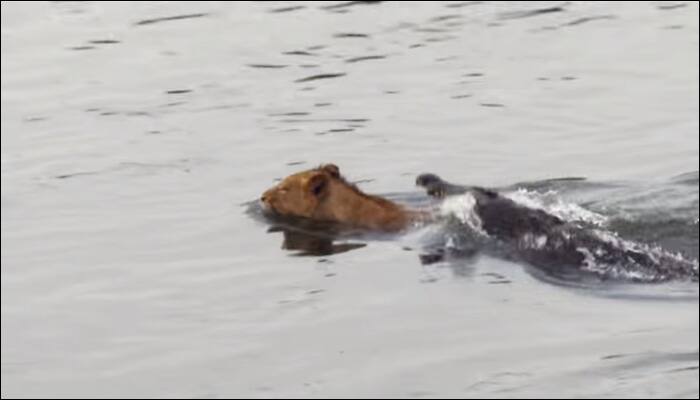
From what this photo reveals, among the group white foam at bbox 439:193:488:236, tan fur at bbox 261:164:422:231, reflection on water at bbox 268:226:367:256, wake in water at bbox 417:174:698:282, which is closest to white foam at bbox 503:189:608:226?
wake in water at bbox 417:174:698:282

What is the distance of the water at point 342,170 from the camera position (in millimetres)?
12164

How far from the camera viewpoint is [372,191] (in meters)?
17.0

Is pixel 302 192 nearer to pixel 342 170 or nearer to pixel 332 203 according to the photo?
pixel 332 203

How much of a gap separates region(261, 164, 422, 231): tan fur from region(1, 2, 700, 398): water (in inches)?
9.4

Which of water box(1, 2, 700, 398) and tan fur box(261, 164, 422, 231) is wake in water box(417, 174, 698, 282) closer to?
water box(1, 2, 700, 398)

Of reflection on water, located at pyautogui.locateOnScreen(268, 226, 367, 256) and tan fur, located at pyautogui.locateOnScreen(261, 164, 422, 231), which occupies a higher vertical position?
tan fur, located at pyautogui.locateOnScreen(261, 164, 422, 231)

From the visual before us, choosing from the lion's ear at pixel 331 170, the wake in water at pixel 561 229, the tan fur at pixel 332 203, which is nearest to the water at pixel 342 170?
the wake in water at pixel 561 229

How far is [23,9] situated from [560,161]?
9.81 m

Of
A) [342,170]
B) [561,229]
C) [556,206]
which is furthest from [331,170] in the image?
[561,229]

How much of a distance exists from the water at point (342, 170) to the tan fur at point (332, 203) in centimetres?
24

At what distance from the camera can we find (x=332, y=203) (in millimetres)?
15906

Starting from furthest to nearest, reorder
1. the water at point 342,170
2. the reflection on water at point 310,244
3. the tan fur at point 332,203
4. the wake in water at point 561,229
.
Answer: the tan fur at point 332,203 < the reflection on water at point 310,244 < the wake in water at point 561,229 < the water at point 342,170

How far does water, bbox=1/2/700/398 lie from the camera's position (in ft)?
39.9

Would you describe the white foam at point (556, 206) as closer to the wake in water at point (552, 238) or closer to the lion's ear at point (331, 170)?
the wake in water at point (552, 238)
